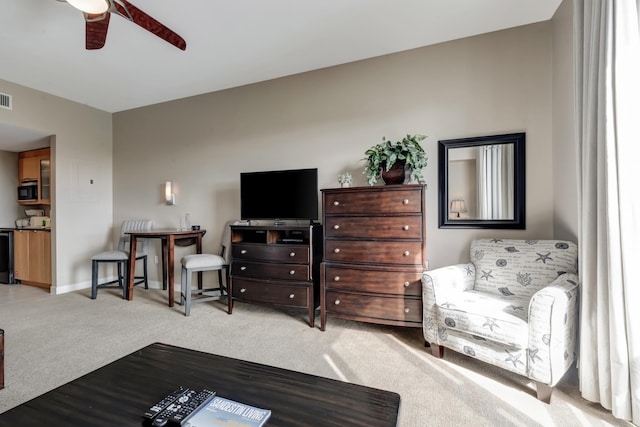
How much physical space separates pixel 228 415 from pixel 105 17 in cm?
258

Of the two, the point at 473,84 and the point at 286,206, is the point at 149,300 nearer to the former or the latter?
the point at 286,206

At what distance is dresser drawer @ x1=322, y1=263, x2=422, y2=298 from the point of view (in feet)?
8.36

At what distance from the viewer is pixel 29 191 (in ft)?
16.4

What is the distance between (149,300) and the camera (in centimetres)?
392

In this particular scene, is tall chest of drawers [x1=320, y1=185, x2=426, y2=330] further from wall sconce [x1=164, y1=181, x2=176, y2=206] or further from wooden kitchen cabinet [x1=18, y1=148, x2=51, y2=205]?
wooden kitchen cabinet [x1=18, y1=148, x2=51, y2=205]

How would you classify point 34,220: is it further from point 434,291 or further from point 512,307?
point 512,307

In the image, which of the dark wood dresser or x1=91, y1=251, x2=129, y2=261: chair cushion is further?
x1=91, y1=251, x2=129, y2=261: chair cushion

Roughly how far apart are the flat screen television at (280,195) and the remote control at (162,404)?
2.20 metres

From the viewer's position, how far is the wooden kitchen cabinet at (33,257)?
460 centimetres

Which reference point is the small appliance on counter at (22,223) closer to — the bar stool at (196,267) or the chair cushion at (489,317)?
the bar stool at (196,267)

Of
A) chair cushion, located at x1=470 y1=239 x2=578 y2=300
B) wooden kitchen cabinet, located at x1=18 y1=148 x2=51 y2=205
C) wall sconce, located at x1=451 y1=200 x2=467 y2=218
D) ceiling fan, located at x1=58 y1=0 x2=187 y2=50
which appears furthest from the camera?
wooden kitchen cabinet, located at x1=18 y1=148 x2=51 y2=205

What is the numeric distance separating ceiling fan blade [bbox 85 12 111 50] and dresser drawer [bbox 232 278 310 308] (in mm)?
2376

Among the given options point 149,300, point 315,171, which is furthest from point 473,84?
point 149,300

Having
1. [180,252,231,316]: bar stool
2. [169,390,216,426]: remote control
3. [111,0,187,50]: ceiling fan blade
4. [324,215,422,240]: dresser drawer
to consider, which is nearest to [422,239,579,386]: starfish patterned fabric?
[324,215,422,240]: dresser drawer
